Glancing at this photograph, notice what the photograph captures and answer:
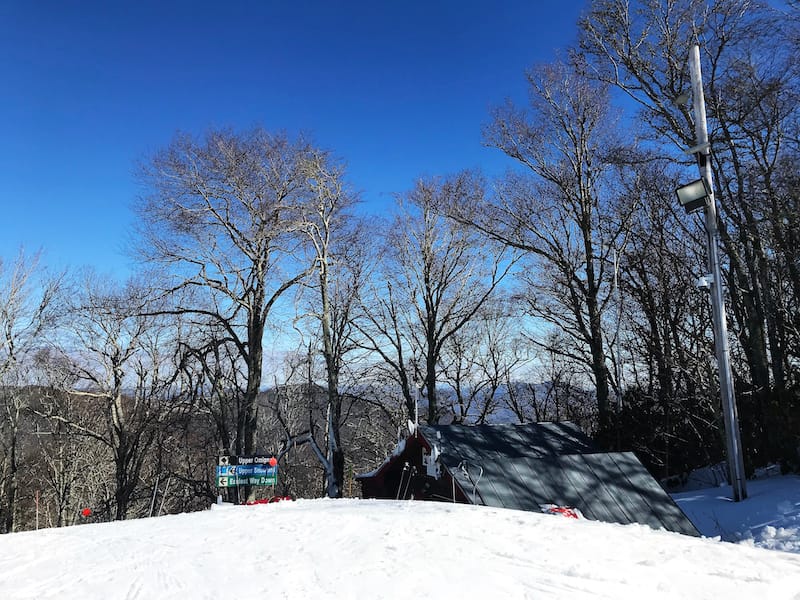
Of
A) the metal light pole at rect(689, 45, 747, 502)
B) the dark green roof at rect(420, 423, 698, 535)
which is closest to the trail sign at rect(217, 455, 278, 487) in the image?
the dark green roof at rect(420, 423, 698, 535)

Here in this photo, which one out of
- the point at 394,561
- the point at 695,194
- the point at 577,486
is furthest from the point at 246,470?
the point at 695,194

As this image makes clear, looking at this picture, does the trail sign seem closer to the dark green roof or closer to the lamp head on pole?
the dark green roof

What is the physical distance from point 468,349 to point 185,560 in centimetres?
2266

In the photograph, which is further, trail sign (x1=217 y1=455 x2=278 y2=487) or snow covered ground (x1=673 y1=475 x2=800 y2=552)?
trail sign (x1=217 y1=455 x2=278 y2=487)

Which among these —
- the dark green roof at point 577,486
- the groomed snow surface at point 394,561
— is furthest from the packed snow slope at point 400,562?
the dark green roof at point 577,486

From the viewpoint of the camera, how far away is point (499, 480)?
9.15 metres

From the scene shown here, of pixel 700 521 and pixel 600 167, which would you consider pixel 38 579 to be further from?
pixel 600 167

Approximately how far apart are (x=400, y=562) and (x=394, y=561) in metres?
0.06

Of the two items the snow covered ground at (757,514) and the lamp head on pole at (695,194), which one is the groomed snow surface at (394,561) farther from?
the lamp head on pole at (695,194)

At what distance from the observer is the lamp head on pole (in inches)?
332

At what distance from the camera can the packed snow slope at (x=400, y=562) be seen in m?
3.62

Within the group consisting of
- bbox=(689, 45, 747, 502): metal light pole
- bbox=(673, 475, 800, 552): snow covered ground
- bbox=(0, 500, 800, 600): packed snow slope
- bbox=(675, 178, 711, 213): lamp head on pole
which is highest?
bbox=(675, 178, 711, 213): lamp head on pole

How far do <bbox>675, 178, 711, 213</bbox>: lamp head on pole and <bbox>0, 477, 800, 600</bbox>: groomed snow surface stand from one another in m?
5.51

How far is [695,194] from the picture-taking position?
27.8 ft
